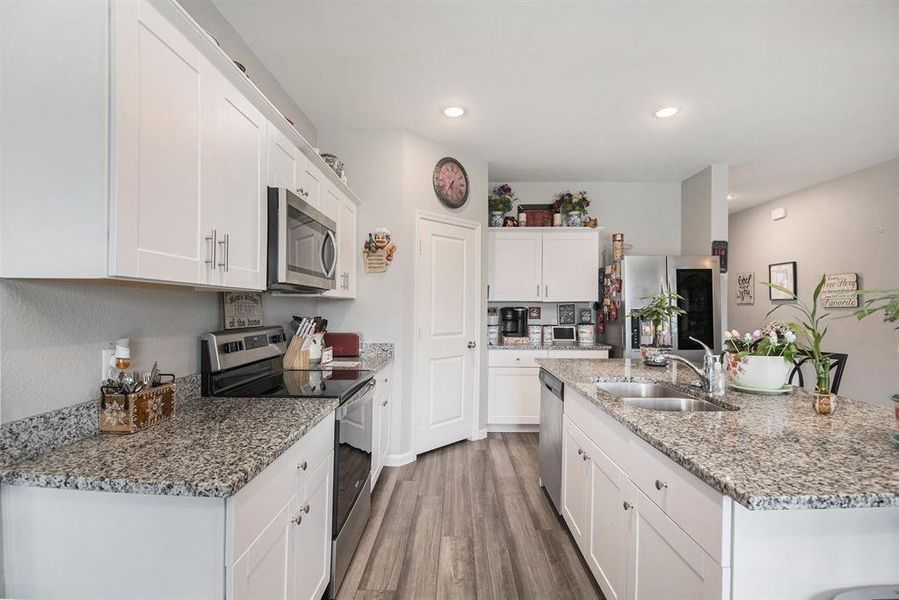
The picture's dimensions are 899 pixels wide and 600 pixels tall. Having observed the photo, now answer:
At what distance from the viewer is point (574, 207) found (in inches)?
167

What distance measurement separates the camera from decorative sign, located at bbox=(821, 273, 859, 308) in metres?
3.95

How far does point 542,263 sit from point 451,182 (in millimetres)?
1315

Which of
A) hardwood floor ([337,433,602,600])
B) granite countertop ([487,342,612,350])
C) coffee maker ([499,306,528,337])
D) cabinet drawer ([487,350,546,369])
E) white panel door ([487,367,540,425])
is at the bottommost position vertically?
hardwood floor ([337,433,602,600])

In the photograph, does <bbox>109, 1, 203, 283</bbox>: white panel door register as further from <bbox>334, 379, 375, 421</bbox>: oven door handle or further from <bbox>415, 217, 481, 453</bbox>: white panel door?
<bbox>415, 217, 481, 453</bbox>: white panel door

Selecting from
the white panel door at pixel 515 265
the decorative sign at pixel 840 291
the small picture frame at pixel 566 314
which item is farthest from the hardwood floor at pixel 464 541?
the decorative sign at pixel 840 291

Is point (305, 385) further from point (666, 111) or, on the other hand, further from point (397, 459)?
point (666, 111)

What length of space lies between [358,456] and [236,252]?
112 cm

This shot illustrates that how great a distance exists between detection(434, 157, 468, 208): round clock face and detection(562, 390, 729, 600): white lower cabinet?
6.54 feet

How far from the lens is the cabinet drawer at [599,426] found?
4.92 ft

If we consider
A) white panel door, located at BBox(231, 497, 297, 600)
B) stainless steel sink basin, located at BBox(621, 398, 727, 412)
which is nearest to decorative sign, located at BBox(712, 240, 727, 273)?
stainless steel sink basin, located at BBox(621, 398, 727, 412)

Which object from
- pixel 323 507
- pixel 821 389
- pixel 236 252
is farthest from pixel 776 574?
pixel 236 252

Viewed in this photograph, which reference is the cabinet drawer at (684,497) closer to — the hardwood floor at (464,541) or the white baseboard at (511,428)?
the hardwood floor at (464,541)

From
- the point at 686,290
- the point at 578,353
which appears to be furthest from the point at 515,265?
the point at 686,290

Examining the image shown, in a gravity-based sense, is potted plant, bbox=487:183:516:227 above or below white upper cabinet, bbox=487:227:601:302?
above
